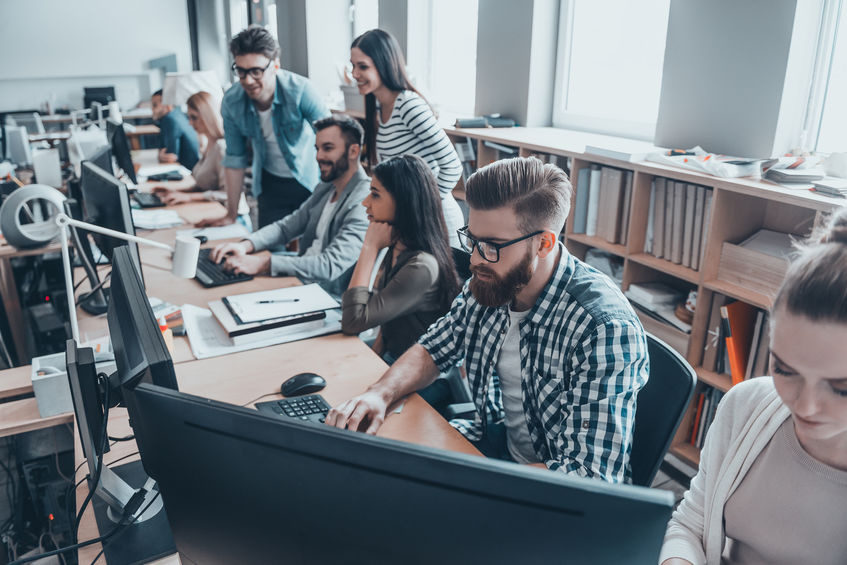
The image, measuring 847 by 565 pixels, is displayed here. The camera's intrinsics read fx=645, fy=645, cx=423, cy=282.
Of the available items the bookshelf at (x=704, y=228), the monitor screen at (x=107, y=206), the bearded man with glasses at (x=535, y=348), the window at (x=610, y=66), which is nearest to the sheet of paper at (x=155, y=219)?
the monitor screen at (x=107, y=206)

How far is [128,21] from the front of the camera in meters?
8.85

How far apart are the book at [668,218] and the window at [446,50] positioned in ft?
7.58

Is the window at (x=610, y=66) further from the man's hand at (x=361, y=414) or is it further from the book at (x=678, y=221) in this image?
the man's hand at (x=361, y=414)

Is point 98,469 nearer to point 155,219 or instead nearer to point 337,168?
point 337,168

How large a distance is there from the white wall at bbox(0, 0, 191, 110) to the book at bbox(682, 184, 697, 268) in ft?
28.6

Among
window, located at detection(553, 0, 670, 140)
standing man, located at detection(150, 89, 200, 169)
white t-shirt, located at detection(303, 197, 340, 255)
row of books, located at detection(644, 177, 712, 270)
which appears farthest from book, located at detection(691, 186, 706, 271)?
standing man, located at detection(150, 89, 200, 169)

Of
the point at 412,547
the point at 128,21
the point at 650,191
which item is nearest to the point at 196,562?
the point at 412,547

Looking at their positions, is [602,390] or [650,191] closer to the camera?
[602,390]

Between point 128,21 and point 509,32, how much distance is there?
735 cm

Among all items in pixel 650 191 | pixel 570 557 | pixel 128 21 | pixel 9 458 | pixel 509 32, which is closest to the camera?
pixel 570 557

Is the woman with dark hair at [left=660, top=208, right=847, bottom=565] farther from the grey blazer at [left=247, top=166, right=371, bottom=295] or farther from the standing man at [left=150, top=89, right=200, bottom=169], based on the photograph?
the standing man at [left=150, top=89, right=200, bottom=169]

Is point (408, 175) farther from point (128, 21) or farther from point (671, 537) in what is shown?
point (128, 21)

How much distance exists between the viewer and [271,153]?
3164 millimetres

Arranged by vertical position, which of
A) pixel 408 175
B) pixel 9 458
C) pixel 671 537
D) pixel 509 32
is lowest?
pixel 9 458
